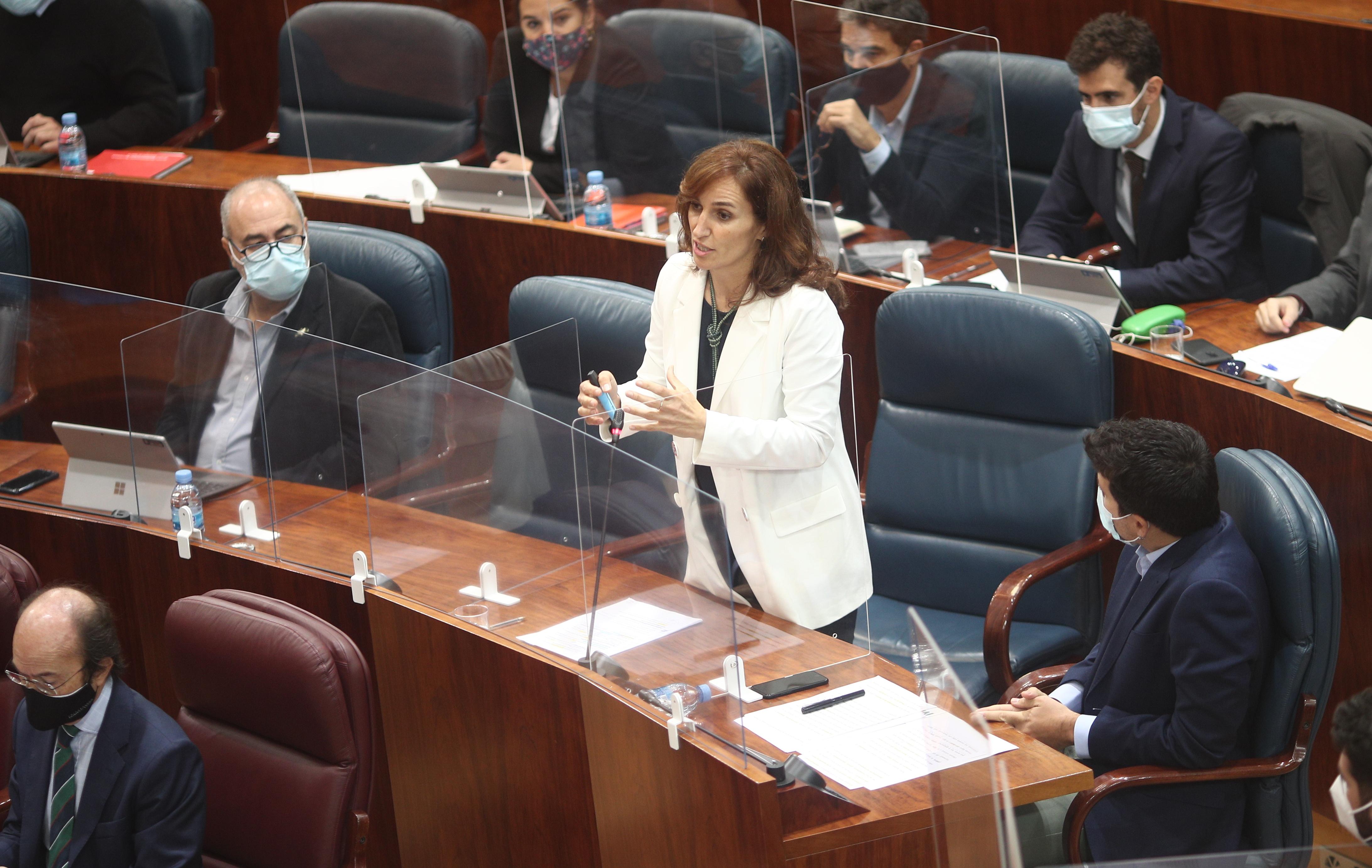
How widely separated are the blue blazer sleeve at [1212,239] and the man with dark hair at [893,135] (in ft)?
1.52

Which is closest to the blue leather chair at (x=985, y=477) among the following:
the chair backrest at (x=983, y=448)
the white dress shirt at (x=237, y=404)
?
the chair backrest at (x=983, y=448)

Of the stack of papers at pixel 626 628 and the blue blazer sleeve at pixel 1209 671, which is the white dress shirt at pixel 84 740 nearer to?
the stack of papers at pixel 626 628

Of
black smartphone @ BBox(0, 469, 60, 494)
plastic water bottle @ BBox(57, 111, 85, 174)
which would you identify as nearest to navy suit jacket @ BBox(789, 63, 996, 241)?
black smartphone @ BBox(0, 469, 60, 494)

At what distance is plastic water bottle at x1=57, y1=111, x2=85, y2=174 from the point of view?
4.39 metres

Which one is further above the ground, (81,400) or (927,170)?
(927,170)

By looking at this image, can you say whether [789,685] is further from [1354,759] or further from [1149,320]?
[1149,320]

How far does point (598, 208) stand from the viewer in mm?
3701

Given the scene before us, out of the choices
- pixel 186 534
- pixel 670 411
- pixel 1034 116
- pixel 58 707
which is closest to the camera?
pixel 670 411

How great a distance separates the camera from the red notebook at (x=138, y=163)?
4312mm

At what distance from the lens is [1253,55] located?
3.72 meters

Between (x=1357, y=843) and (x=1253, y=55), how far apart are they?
306 cm

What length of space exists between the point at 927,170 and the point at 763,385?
1.29 metres

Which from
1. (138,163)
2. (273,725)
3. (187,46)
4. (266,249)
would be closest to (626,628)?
(273,725)

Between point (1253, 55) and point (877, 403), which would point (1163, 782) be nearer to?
point (877, 403)
